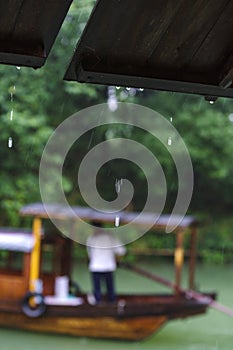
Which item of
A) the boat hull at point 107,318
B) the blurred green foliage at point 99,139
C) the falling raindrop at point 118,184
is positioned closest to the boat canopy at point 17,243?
the boat hull at point 107,318

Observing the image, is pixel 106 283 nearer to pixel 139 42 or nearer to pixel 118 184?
pixel 139 42

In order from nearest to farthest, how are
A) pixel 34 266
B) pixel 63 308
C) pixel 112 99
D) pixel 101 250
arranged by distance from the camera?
1. pixel 101 250
2. pixel 63 308
3. pixel 34 266
4. pixel 112 99

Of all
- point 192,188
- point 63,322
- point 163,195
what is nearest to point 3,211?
point 163,195

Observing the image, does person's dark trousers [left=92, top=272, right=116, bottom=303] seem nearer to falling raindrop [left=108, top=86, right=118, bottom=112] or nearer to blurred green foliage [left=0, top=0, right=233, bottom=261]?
blurred green foliage [left=0, top=0, right=233, bottom=261]

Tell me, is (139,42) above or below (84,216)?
above

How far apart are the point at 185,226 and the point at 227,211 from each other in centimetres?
847

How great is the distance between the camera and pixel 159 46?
1.63m

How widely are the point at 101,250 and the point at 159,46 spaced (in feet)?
19.1

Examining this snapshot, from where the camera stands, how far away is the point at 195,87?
1.77 m

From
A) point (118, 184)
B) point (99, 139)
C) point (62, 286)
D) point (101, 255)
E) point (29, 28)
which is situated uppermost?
point (29, 28)

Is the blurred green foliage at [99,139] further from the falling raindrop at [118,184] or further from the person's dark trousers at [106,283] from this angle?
the person's dark trousers at [106,283]

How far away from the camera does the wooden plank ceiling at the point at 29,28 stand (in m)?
1.44

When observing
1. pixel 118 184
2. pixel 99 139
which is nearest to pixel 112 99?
pixel 99 139

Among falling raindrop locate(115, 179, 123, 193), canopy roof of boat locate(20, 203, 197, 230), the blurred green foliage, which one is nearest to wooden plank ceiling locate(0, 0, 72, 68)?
the blurred green foliage
